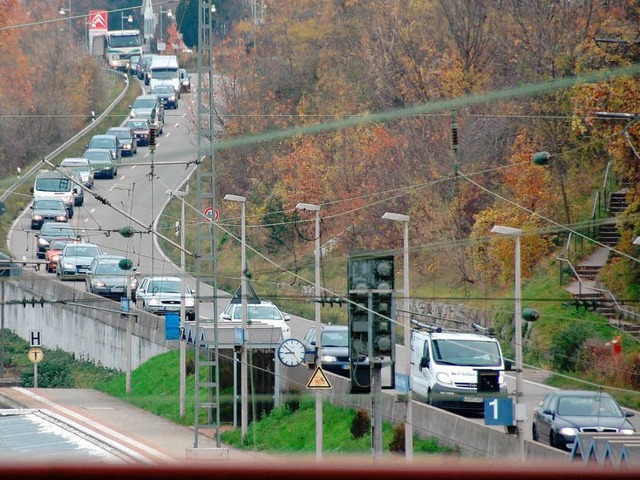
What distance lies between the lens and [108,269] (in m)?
48.2

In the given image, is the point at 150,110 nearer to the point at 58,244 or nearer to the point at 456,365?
the point at 58,244

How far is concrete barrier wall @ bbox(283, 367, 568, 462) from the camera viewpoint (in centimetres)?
2138

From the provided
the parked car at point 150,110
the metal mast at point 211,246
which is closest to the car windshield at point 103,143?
the parked car at point 150,110

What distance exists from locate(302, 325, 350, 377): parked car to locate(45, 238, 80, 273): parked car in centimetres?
2437

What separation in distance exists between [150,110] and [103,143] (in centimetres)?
1712

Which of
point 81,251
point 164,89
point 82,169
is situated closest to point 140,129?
point 164,89

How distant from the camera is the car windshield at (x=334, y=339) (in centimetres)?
3344

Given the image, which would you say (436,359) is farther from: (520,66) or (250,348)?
(520,66)

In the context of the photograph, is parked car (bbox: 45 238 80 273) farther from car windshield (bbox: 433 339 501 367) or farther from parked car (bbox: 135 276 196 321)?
car windshield (bbox: 433 339 501 367)

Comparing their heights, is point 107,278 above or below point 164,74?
below

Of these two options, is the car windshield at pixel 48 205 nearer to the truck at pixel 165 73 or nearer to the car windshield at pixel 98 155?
the car windshield at pixel 98 155

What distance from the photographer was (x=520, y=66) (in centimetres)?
4409

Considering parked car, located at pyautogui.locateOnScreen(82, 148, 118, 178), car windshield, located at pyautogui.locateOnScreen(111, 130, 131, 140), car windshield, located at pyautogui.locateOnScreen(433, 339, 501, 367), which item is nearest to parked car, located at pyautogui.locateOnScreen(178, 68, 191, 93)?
car windshield, located at pyautogui.locateOnScreen(111, 130, 131, 140)

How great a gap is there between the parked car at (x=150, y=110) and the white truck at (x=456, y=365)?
206 feet
